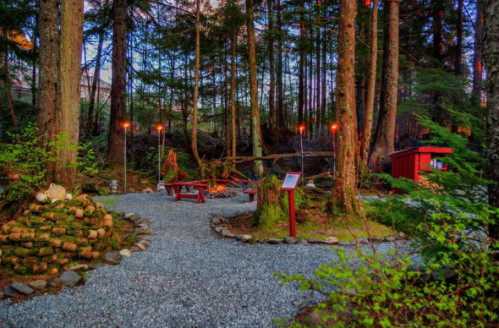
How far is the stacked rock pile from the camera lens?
3180mm

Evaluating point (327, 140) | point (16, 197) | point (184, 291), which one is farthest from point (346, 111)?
point (327, 140)

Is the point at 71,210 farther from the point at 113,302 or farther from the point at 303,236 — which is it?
the point at 303,236

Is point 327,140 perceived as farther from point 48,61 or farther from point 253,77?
point 48,61

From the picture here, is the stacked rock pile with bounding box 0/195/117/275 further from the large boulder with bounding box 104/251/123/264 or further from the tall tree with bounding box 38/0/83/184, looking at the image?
the tall tree with bounding box 38/0/83/184

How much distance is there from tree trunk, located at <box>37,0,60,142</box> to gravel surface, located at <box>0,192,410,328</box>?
377 cm

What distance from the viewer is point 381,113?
10.2m

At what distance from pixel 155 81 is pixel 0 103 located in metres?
7.02

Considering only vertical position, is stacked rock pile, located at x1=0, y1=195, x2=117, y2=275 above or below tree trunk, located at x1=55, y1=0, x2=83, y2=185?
below

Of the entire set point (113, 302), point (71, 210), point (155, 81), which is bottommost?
point (113, 302)

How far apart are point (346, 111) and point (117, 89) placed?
9.53m

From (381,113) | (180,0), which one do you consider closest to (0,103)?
(180,0)

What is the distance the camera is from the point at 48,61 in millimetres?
6090

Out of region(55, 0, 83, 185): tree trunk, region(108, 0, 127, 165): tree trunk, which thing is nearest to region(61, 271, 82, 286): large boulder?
region(55, 0, 83, 185): tree trunk

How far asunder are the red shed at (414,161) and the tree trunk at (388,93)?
69 cm
